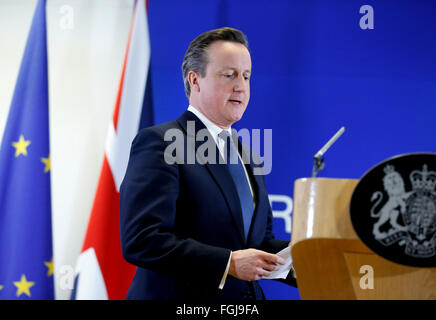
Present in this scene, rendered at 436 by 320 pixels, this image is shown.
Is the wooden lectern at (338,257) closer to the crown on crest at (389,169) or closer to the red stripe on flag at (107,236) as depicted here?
the crown on crest at (389,169)

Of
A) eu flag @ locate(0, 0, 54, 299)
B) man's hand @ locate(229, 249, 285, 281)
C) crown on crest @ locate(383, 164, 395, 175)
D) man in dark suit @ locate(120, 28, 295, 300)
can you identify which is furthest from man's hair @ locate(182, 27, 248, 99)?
eu flag @ locate(0, 0, 54, 299)

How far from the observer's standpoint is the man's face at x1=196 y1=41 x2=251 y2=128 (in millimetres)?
1836

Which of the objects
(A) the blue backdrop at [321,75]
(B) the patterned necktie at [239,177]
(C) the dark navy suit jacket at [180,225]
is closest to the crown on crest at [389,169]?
(C) the dark navy suit jacket at [180,225]

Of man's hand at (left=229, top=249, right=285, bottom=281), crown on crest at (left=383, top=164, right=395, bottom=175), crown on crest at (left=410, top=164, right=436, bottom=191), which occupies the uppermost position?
crown on crest at (left=383, top=164, right=395, bottom=175)

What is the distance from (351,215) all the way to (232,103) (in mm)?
861

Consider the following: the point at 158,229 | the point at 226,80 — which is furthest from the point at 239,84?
the point at 158,229

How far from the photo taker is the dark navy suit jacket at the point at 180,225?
145cm

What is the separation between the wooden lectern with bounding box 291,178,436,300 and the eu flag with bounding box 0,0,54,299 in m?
2.12

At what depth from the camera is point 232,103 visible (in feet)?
6.08

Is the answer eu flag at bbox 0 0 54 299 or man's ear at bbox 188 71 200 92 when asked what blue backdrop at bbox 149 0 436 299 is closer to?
eu flag at bbox 0 0 54 299

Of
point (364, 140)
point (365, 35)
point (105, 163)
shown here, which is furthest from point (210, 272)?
A: point (365, 35)

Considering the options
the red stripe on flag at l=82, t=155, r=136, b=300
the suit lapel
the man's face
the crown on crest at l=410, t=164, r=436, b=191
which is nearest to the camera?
the crown on crest at l=410, t=164, r=436, b=191

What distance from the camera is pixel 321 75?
3195 mm

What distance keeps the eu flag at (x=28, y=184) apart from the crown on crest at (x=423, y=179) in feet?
7.76
